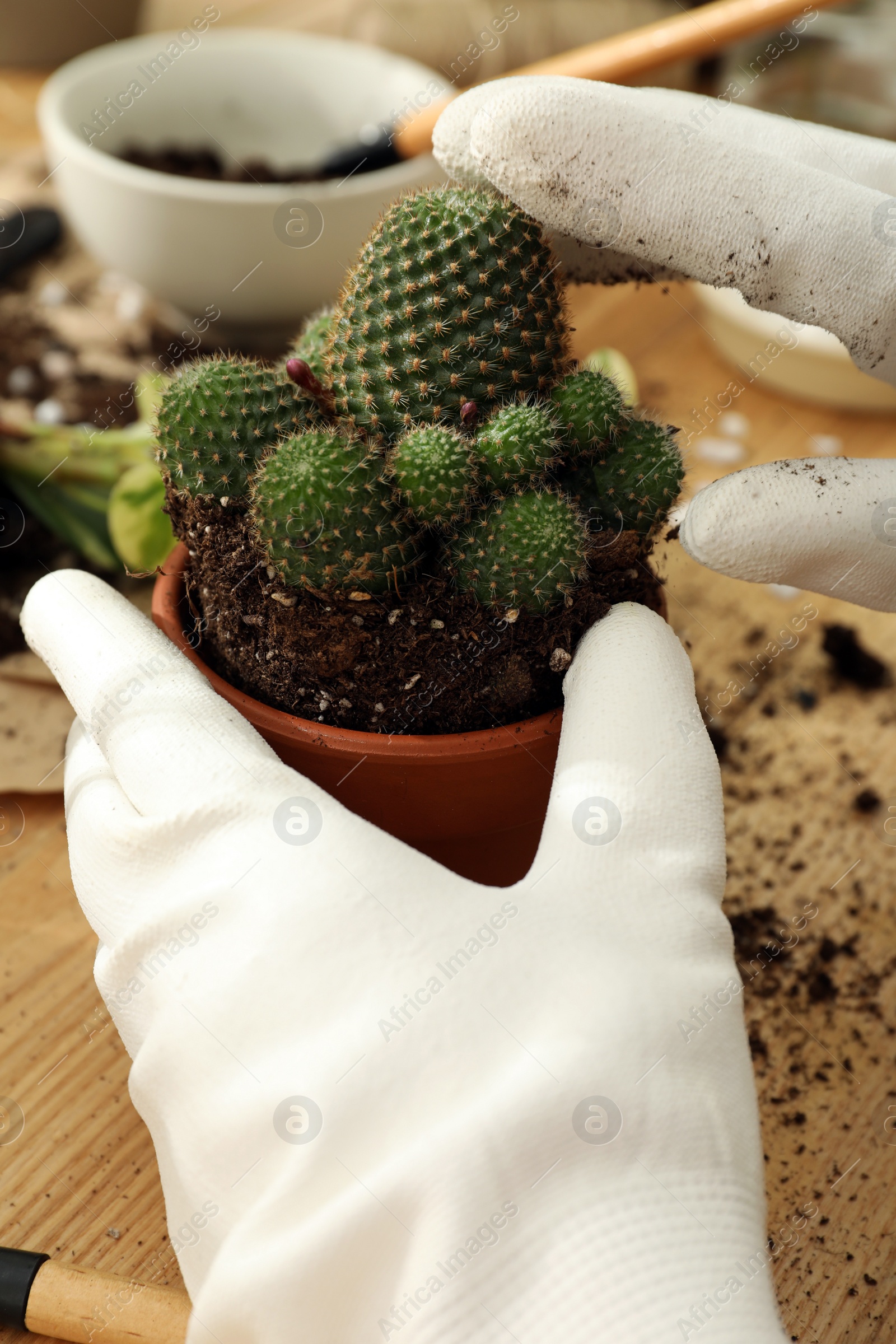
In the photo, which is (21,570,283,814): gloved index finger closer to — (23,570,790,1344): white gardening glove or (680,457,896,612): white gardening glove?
(23,570,790,1344): white gardening glove

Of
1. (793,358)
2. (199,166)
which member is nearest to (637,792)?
(793,358)

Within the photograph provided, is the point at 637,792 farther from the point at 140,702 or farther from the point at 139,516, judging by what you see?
the point at 139,516

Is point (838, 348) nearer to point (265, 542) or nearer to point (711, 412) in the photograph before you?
point (711, 412)

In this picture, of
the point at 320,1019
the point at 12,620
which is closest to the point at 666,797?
the point at 320,1019

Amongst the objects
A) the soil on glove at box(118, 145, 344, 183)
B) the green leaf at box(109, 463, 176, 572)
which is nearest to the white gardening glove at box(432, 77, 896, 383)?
the green leaf at box(109, 463, 176, 572)

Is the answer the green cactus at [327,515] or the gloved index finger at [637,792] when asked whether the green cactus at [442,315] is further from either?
the gloved index finger at [637,792]

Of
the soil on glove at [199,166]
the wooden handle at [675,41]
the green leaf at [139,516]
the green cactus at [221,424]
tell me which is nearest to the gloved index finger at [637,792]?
the green cactus at [221,424]
